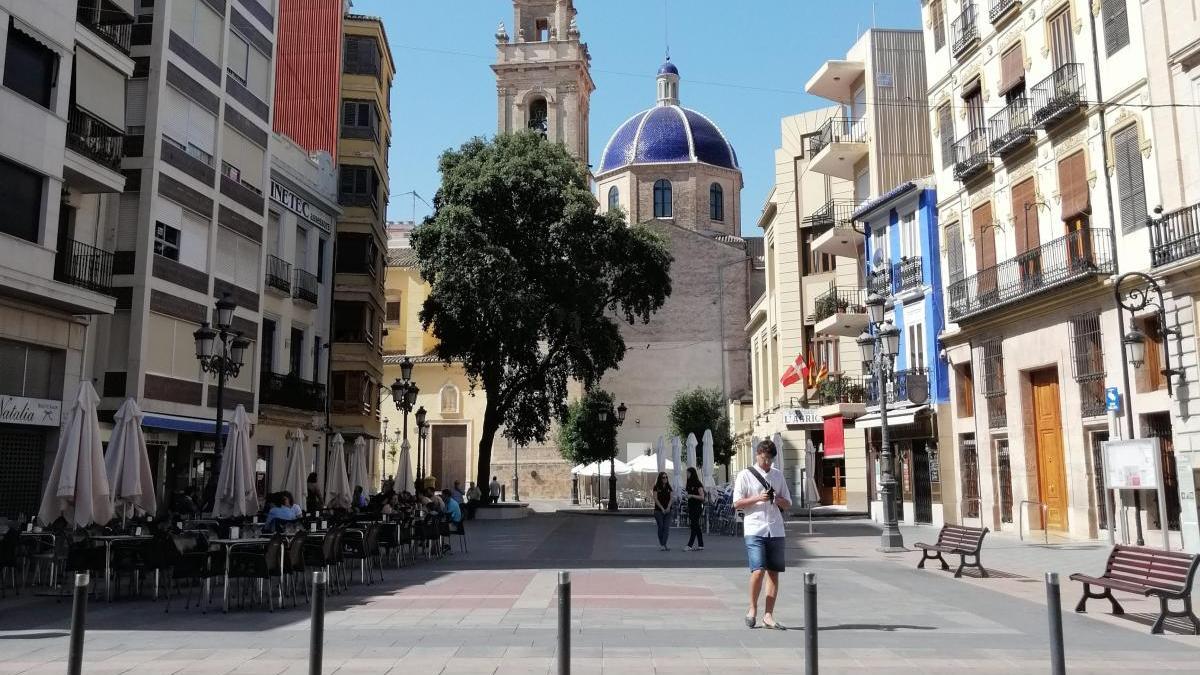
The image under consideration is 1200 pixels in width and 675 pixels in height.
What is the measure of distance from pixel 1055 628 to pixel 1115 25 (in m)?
17.6

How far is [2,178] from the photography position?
1880cm

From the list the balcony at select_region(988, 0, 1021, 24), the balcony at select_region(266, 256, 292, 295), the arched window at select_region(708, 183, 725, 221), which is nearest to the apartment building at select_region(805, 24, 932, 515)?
the balcony at select_region(988, 0, 1021, 24)

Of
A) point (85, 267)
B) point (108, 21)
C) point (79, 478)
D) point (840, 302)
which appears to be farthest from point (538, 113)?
point (79, 478)

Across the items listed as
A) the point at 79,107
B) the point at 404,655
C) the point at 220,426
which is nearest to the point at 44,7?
the point at 79,107

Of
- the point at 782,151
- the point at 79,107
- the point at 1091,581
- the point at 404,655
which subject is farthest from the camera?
the point at 782,151

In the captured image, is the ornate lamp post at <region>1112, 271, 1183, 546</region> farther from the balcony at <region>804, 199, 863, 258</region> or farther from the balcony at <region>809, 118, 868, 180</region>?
the balcony at <region>809, 118, 868, 180</region>

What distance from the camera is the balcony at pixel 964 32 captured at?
25297mm

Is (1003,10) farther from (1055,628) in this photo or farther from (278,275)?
(278,275)

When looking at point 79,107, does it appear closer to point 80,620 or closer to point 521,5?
point 80,620

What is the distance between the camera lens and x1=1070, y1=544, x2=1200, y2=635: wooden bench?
30.8 ft

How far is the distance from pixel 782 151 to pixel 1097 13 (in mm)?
21278

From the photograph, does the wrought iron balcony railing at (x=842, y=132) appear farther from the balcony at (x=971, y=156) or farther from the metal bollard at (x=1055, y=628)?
the metal bollard at (x=1055, y=628)

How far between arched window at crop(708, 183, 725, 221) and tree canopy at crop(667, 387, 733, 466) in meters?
17.1

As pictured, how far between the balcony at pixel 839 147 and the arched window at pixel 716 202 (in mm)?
34168
